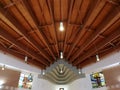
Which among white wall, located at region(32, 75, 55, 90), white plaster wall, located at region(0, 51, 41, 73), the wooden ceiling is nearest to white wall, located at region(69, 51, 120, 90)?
the wooden ceiling

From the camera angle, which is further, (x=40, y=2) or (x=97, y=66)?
(x=97, y=66)

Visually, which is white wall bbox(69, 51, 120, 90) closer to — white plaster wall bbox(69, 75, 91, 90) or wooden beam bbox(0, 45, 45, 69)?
white plaster wall bbox(69, 75, 91, 90)

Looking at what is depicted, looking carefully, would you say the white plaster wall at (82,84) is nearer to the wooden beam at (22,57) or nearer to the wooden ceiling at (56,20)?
the wooden ceiling at (56,20)

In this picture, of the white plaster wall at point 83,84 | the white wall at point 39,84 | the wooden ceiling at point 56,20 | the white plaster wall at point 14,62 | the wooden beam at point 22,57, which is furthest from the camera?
the white wall at point 39,84

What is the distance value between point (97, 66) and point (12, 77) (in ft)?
16.6

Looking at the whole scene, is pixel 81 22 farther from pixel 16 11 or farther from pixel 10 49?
pixel 10 49

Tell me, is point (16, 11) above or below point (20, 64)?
above

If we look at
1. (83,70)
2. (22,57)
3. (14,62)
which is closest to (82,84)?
(83,70)

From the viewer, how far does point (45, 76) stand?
788 centimetres

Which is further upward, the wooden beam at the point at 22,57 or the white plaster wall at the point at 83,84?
the wooden beam at the point at 22,57

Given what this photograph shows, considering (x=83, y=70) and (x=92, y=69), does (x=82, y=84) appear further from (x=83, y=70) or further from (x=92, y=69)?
(x=92, y=69)

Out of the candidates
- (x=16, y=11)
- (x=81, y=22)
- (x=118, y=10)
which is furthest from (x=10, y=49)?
(x=118, y=10)

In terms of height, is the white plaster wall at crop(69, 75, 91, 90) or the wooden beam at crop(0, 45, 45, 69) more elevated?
the wooden beam at crop(0, 45, 45, 69)

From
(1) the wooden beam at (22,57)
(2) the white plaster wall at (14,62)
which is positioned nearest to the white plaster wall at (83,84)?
(1) the wooden beam at (22,57)
